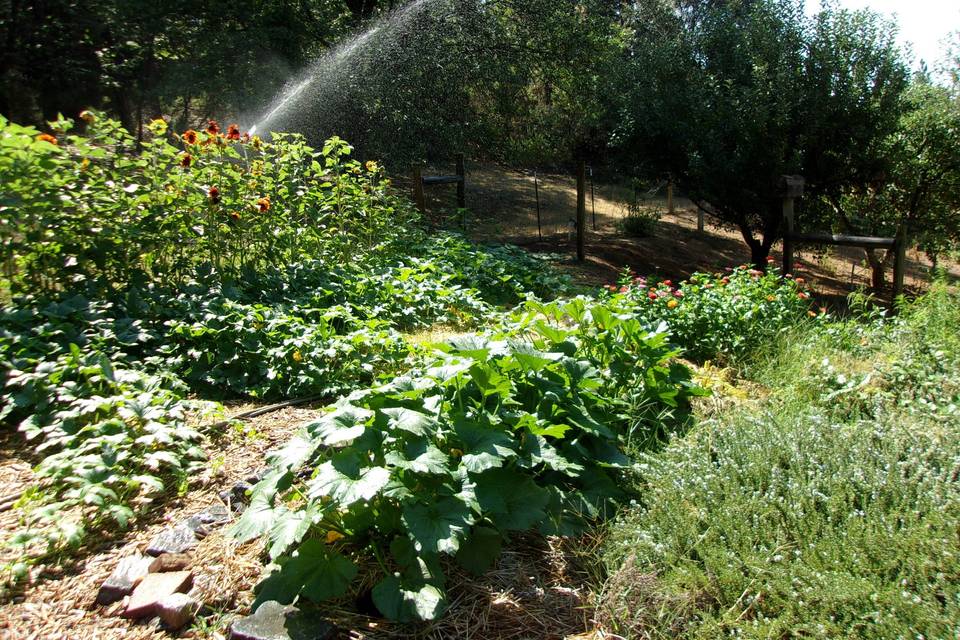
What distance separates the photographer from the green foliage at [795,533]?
1.87 m

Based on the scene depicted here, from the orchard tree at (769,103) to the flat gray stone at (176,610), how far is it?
8.89 metres

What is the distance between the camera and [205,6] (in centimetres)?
1070

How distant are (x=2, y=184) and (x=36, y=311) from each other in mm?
697

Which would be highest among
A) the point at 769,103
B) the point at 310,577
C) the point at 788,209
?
the point at 769,103

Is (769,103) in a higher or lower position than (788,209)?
higher

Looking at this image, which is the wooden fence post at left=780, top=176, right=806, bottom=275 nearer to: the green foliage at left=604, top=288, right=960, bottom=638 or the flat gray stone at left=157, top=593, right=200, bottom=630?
the green foliage at left=604, top=288, right=960, bottom=638

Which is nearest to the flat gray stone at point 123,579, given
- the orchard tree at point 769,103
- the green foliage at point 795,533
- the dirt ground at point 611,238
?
the green foliage at point 795,533

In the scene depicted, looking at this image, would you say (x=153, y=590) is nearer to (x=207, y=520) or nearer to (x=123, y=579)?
(x=123, y=579)

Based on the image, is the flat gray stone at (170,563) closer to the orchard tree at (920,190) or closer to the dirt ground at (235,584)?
the dirt ground at (235,584)

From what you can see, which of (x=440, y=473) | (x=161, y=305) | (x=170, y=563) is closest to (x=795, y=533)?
(x=440, y=473)

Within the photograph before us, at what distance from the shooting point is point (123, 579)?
2156mm

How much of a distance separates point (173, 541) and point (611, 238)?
1122 centimetres

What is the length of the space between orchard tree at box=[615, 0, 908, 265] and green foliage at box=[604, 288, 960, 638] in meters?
7.18

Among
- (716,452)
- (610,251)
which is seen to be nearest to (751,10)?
(610,251)
